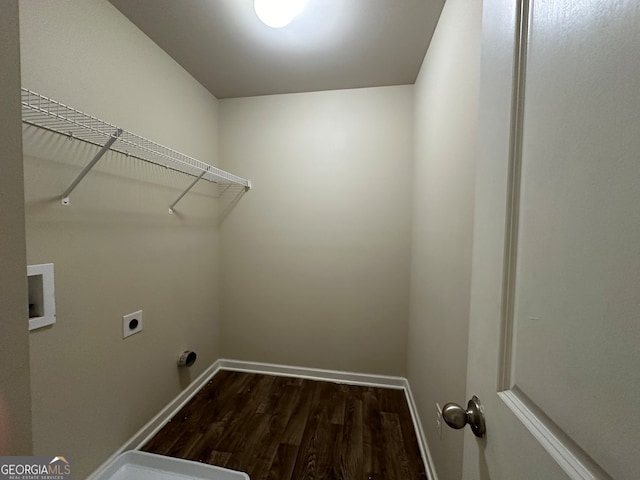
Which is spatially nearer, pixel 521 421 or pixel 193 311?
pixel 521 421

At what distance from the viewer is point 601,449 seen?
0.87 ft

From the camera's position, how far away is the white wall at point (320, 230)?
186 centimetres

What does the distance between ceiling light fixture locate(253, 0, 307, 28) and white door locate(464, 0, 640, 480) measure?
94 centimetres

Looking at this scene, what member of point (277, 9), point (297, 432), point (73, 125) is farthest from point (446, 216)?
point (73, 125)

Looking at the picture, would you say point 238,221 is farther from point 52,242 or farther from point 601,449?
point 601,449

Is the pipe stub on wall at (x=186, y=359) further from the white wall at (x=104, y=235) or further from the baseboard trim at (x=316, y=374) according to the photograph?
the baseboard trim at (x=316, y=374)

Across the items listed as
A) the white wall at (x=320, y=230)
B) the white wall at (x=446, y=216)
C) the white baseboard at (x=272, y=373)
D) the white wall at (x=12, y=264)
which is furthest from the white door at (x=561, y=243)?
the white wall at (x=320, y=230)

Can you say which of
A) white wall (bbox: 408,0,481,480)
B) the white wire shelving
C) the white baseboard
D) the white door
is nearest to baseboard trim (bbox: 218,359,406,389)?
the white baseboard

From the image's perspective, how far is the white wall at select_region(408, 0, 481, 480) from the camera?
2.87 ft

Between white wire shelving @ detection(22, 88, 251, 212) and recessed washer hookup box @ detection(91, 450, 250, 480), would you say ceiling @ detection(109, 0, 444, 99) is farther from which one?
recessed washer hookup box @ detection(91, 450, 250, 480)

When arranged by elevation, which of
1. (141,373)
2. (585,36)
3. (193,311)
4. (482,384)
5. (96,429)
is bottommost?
(96,429)

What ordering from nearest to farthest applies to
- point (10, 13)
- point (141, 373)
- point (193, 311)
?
1. point (10, 13)
2. point (141, 373)
3. point (193, 311)

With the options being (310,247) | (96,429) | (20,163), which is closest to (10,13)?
(20,163)

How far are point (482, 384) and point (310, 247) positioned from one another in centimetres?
154
